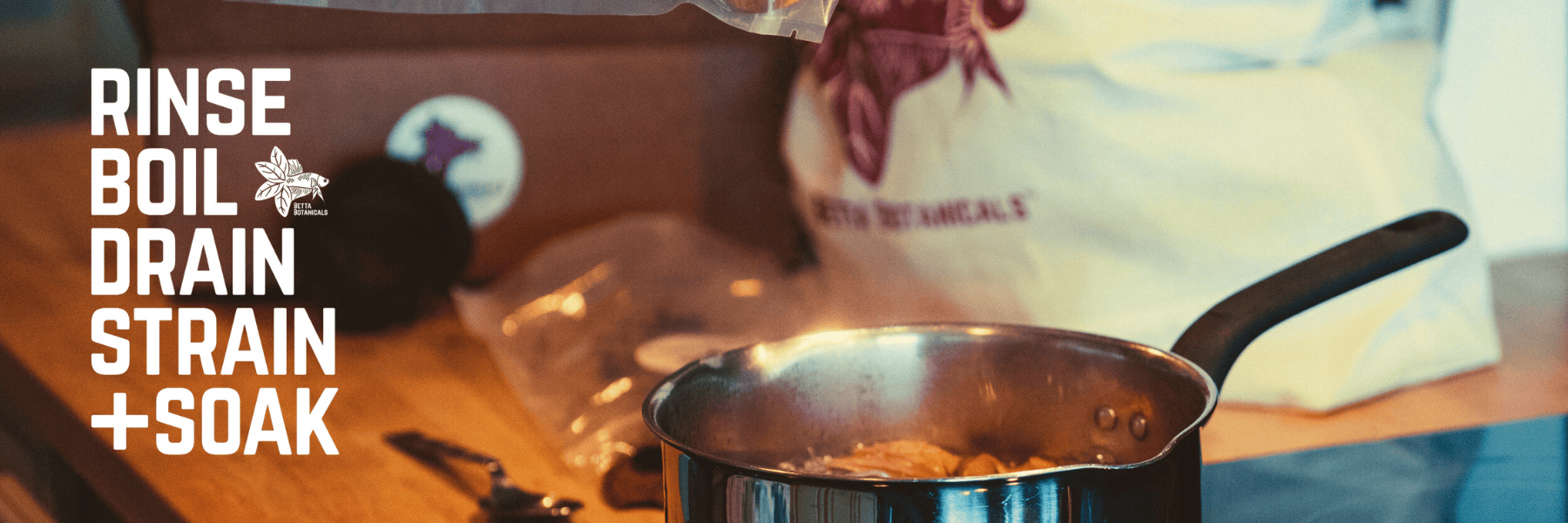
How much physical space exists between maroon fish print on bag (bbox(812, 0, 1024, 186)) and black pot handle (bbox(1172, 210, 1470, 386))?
0.18m

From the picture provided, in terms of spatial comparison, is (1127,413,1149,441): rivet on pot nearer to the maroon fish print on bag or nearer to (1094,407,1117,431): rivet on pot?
(1094,407,1117,431): rivet on pot

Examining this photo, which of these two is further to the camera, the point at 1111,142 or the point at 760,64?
the point at 760,64

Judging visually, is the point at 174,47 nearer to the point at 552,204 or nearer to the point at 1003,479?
the point at 552,204

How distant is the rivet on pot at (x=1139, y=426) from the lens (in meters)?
0.36

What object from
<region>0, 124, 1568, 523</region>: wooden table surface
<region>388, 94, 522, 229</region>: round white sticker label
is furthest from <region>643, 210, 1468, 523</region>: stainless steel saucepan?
<region>388, 94, 522, 229</region>: round white sticker label

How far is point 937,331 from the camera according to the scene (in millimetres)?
402

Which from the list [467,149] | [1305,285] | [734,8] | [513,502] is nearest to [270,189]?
[467,149]

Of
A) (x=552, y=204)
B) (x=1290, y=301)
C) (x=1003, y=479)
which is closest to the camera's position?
(x=1003, y=479)

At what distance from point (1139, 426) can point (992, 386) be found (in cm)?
6

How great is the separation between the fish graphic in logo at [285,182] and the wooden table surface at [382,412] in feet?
0.30

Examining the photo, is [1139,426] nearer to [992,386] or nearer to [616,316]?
[992,386]

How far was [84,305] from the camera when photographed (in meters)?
0.76

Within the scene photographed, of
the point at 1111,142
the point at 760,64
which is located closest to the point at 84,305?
the point at 760,64

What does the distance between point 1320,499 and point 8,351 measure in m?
0.71
